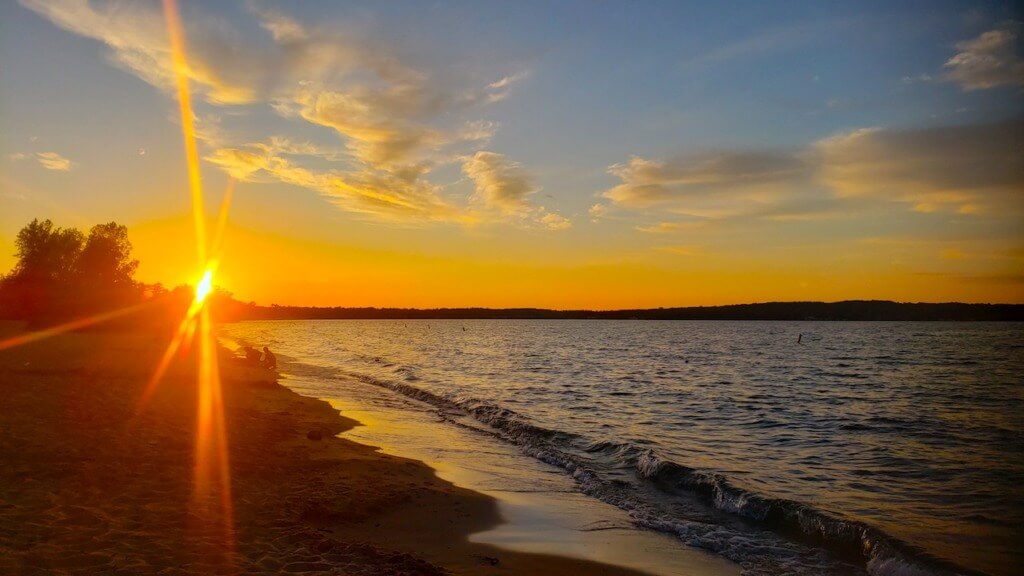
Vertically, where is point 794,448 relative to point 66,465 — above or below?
below

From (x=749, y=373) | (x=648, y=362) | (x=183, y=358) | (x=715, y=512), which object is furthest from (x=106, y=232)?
(x=715, y=512)

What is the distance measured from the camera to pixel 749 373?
47125mm

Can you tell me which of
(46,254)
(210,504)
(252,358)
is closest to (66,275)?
(46,254)

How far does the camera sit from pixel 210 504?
952cm

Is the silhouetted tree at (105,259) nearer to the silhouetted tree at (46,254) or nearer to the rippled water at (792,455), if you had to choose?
the silhouetted tree at (46,254)

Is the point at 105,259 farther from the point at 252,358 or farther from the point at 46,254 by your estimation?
the point at 252,358

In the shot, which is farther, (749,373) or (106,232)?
(106,232)

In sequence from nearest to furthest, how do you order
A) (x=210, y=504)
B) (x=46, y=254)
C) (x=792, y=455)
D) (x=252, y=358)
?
(x=210, y=504) < (x=792, y=455) < (x=252, y=358) < (x=46, y=254)

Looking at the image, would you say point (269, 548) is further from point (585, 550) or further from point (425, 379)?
point (425, 379)

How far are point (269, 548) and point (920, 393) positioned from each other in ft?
118

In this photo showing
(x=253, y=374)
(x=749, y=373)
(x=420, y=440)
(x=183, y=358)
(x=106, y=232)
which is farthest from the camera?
(x=106, y=232)

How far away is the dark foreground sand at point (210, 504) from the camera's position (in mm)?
7359

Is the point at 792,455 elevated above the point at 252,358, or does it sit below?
below

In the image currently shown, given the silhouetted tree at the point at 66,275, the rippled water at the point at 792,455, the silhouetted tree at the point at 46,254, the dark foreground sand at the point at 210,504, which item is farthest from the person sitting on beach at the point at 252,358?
the silhouetted tree at the point at 46,254
